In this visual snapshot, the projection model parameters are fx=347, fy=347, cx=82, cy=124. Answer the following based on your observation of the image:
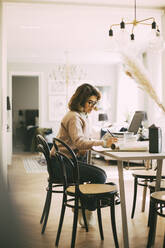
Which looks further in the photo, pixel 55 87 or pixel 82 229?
pixel 55 87

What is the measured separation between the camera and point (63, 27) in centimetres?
640

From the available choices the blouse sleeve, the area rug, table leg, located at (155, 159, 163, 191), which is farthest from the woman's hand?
the area rug

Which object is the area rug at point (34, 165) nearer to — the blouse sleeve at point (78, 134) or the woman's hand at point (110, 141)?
the blouse sleeve at point (78, 134)

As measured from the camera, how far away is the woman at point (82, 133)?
2.67m

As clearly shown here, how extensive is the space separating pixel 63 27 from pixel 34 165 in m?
2.79

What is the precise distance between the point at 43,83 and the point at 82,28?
11.4 feet

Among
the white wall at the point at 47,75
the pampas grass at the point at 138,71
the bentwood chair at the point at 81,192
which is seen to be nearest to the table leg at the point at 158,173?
the bentwood chair at the point at 81,192

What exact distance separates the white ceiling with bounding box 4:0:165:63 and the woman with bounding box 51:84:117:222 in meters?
2.08

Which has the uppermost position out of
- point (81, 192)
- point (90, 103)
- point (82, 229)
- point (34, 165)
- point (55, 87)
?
point (55, 87)

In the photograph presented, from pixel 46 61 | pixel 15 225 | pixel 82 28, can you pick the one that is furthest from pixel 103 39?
pixel 15 225

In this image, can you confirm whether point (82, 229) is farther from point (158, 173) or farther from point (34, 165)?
point (34, 165)

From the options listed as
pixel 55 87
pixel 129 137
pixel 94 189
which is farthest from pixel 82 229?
pixel 55 87

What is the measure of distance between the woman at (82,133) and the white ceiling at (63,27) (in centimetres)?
208

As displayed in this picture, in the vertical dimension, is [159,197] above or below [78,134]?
below
